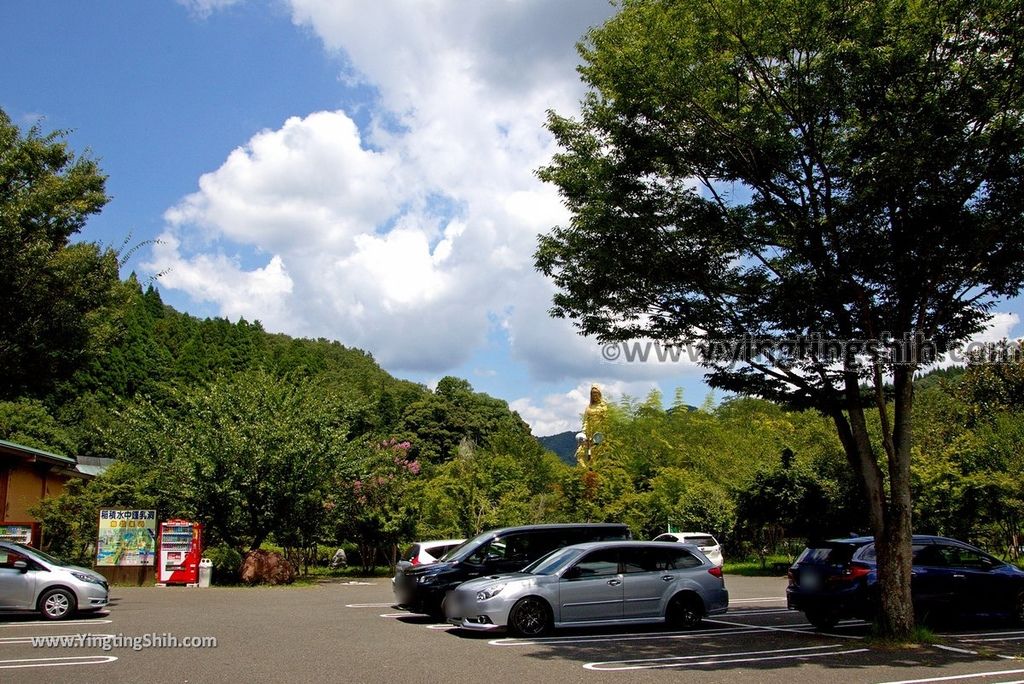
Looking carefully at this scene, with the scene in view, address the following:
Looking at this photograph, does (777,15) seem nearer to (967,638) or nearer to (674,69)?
(674,69)

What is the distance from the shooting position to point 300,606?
58.8ft

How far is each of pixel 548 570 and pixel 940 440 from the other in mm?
23740

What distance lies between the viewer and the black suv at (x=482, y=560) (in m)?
14.8

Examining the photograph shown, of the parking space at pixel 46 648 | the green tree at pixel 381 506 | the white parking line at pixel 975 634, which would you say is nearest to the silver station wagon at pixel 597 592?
the white parking line at pixel 975 634

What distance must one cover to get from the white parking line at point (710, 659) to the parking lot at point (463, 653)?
0.02 metres

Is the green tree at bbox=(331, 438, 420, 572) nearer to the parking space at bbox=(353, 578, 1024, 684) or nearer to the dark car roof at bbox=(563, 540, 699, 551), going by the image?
the parking space at bbox=(353, 578, 1024, 684)

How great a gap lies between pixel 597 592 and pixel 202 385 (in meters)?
34.9

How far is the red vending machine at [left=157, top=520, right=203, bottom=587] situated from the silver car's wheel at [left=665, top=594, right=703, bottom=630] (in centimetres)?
1582

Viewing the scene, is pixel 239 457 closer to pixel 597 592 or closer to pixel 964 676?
pixel 597 592

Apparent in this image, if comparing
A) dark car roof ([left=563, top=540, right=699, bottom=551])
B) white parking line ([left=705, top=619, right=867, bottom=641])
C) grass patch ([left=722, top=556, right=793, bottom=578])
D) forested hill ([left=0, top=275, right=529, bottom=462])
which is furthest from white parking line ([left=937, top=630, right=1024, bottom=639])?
forested hill ([left=0, top=275, right=529, bottom=462])

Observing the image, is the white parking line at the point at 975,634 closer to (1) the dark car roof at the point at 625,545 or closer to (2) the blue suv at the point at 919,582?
(2) the blue suv at the point at 919,582

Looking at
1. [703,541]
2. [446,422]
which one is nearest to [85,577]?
[703,541]

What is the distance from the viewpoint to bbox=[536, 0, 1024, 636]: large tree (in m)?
10.4

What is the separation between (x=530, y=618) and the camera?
12203 mm
